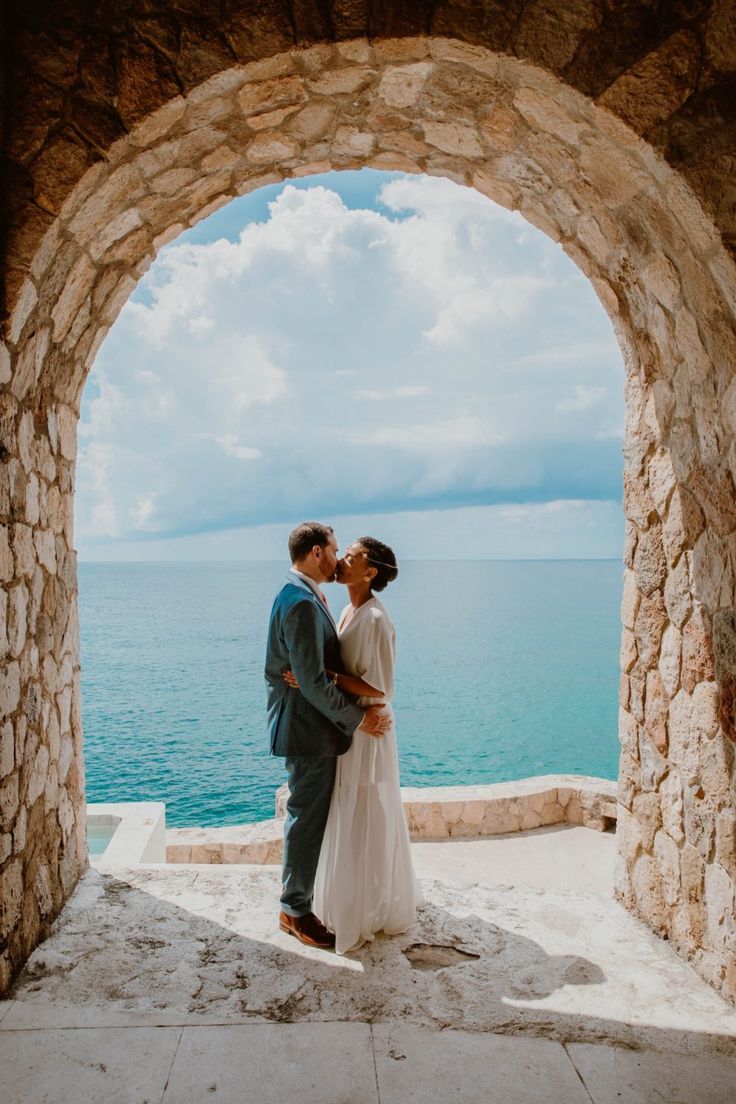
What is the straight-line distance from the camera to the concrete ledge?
5.24m

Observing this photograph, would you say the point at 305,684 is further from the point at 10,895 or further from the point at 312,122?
the point at 312,122

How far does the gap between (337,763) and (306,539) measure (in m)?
0.93

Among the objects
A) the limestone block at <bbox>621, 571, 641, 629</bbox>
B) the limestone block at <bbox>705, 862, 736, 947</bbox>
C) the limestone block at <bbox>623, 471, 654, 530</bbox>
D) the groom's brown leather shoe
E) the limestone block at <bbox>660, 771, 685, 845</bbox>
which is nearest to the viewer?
the limestone block at <bbox>705, 862, 736, 947</bbox>

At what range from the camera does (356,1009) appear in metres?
2.41

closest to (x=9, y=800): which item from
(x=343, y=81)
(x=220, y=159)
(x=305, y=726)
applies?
(x=305, y=726)

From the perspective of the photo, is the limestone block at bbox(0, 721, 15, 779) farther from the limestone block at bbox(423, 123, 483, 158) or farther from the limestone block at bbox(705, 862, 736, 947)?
the limestone block at bbox(423, 123, 483, 158)

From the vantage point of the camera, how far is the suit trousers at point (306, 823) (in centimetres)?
294

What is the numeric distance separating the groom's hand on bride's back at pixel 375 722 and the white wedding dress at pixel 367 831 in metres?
0.03

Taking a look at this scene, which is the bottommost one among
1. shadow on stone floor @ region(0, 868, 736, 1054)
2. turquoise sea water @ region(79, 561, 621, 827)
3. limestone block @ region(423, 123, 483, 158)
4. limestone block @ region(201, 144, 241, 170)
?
turquoise sea water @ region(79, 561, 621, 827)

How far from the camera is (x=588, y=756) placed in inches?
849

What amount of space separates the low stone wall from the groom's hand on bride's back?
3784 millimetres

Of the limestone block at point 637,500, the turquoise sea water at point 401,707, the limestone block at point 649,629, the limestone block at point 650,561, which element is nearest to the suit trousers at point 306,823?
the limestone block at point 649,629

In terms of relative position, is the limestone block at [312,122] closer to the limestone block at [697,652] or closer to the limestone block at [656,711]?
the limestone block at [697,652]

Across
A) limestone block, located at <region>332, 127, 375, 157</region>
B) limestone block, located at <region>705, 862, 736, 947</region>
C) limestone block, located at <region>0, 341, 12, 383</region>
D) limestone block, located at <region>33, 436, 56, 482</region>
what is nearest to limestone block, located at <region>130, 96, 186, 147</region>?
limestone block, located at <region>332, 127, 375, 157</region>
